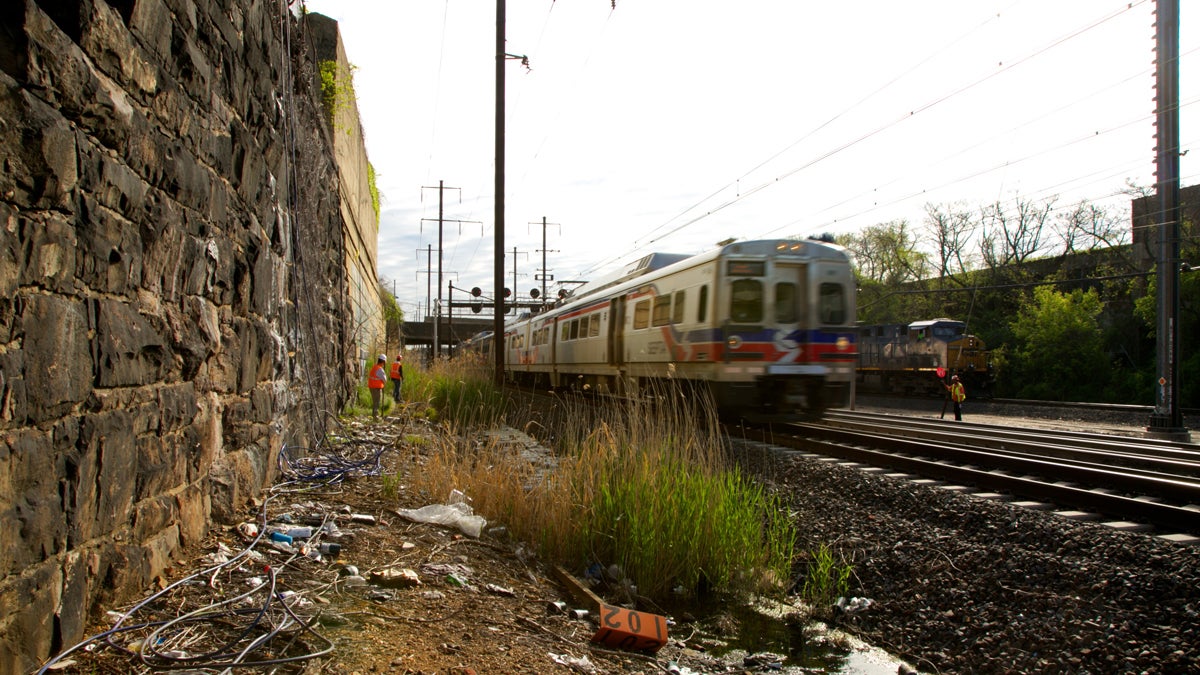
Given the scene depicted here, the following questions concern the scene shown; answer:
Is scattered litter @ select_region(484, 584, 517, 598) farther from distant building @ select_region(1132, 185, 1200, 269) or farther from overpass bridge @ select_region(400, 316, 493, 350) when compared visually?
overpass bridge @ select_region(400, 316, 493, 350)

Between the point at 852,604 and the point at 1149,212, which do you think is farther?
the point at 1149,212

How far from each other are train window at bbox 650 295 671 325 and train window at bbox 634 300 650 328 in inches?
14.2

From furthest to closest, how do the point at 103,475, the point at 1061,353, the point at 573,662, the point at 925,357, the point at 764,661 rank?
1. the point at 1061,353
2. the point at 925,357
3. the point at 764,661
4. the point at 573,662
5. the point at 103,475

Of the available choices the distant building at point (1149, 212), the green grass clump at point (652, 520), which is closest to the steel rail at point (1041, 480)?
the green grass clump at point (652, 520)

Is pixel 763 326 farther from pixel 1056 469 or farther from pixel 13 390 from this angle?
pixel 13 390

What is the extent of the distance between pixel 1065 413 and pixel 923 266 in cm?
3398

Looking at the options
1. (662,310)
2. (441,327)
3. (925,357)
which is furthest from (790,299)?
(441,327)

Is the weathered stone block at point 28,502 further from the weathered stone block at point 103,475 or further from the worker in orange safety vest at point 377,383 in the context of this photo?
the worker in orange safety vest at point 377,383

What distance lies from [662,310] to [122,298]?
34.5 ft

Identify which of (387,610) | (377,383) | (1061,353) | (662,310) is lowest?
(387,610)

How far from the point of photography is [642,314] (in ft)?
46.8

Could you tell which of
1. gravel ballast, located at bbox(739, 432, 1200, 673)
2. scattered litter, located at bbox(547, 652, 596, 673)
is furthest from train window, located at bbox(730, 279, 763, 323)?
scattered litter, located at bbox(547, 652, 596, 673)

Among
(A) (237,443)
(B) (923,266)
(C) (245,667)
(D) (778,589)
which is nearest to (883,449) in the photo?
(D) (778,589)

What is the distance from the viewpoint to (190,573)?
3.73 meters
